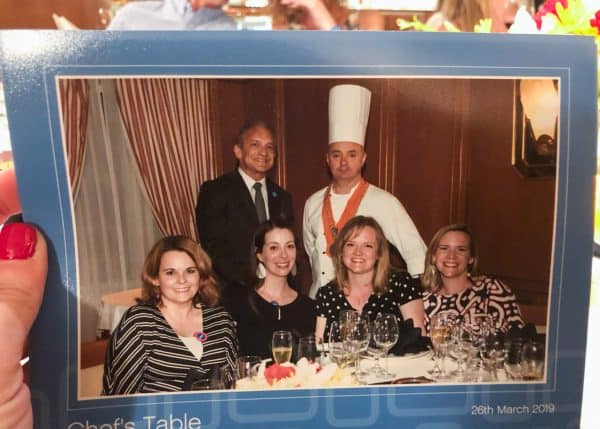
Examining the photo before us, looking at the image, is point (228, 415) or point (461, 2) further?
point (461, 2)

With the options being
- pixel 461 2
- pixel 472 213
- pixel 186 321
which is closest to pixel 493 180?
pixel 472 213

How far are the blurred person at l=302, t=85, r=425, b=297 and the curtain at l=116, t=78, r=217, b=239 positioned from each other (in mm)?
101

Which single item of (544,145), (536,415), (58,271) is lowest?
(536,415)

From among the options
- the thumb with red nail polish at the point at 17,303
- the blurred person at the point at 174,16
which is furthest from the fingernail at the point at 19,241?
the blurred person at the point at 174,16

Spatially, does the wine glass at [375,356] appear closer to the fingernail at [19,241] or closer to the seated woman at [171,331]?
the seated woman at [171,331]

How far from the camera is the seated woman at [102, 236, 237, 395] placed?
0.49 metres

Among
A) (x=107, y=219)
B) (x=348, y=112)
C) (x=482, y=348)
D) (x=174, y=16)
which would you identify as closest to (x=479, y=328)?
(x=482, y=348)

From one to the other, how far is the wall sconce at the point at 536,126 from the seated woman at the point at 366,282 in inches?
5.6

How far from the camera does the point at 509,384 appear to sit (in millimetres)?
524

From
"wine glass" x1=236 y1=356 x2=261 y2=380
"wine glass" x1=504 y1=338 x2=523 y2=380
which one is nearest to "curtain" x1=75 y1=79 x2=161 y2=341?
"wine glass" x1=236 y1=356 x2=261 y2=380

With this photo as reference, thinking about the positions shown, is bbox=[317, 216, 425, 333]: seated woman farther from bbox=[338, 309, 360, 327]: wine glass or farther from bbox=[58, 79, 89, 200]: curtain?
bbox=[58, 79, 89, 200]: curtain

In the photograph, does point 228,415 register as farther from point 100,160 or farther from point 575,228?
point 575,228

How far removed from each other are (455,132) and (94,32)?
0.32 metres

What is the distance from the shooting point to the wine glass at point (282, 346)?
19.7 inches
